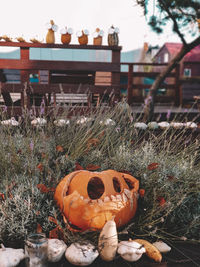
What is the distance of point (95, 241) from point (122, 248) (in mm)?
187

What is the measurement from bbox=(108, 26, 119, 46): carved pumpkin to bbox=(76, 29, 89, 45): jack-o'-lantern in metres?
0.39

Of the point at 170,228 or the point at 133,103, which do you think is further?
the point at 133,103

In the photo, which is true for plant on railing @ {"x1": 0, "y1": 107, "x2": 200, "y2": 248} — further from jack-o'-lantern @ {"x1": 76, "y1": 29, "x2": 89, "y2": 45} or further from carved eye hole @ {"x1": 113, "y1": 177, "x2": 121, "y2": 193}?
jack-o'-lantern @ {"x1": 76, "y1": 29, "x2": 89, "y2": 45}

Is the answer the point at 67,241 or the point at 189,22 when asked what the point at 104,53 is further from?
the point at 67,241

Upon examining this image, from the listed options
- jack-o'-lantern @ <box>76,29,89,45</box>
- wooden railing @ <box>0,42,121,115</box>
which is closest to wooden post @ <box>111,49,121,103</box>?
wooden railing @ <box>0,42,121,115</box>

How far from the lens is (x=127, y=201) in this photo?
197cm

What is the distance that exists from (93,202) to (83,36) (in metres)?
4.04

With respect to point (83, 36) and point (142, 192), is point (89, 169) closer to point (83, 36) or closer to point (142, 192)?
point (142, 192)

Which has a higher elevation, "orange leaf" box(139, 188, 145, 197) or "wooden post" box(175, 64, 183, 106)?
"wooden post" box(175, 64, 183, 106)

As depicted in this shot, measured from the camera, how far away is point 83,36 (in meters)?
5.40

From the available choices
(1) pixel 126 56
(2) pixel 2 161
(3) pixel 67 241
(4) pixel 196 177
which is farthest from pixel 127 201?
(1) pixel 126 56

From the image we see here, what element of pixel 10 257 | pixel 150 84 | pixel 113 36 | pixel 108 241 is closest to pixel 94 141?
pixel 108 241

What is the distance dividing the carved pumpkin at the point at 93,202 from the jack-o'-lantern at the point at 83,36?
12.3 feet

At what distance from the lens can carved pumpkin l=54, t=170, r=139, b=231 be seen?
1887 mm
